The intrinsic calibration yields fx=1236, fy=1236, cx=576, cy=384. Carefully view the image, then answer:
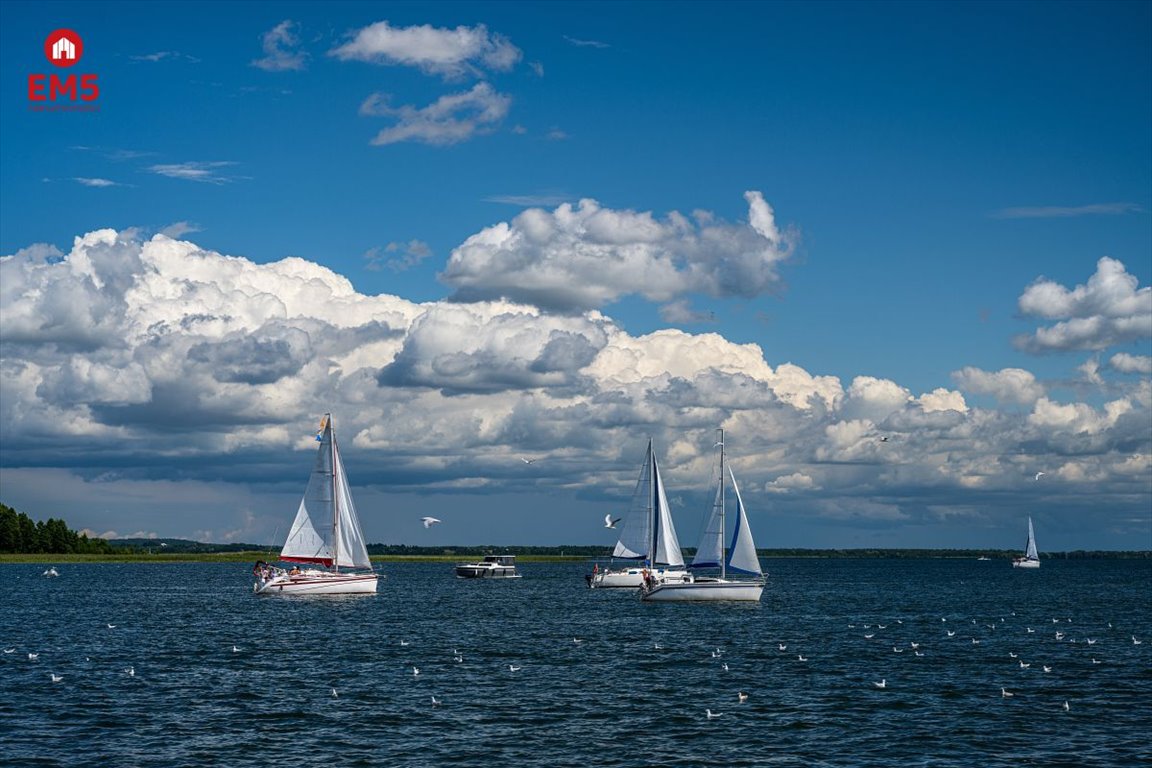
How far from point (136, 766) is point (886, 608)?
94.6 metres

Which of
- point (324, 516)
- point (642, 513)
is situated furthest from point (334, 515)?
point (642, 513)

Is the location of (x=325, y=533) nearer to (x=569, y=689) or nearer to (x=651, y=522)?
(x=651, y=522)

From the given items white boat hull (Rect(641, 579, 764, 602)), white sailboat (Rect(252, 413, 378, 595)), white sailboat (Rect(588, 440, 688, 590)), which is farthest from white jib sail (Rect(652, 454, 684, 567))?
white sailboat (Rect(252, 413, 378, 595))

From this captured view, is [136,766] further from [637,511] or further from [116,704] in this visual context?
[637,511]

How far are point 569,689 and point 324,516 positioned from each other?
223 feet

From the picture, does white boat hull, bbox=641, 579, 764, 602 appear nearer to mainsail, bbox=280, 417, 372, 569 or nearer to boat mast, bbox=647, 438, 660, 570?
boat mast, bbox=647, 438, 660, 570

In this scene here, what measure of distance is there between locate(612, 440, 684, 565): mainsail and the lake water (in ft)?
95.0

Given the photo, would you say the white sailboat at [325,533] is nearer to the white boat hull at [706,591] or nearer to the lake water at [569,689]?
the lake water at [569,689]

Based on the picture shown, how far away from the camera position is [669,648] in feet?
251

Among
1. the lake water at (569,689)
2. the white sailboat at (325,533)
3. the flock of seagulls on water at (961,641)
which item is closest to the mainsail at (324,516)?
the white sailboat at (325,533)

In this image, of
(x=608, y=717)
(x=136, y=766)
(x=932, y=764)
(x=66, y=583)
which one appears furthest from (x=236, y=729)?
(x=66, y=583)

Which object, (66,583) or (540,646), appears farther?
(66,583)

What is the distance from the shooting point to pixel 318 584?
401 ft

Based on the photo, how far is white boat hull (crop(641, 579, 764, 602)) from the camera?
4400 inches
